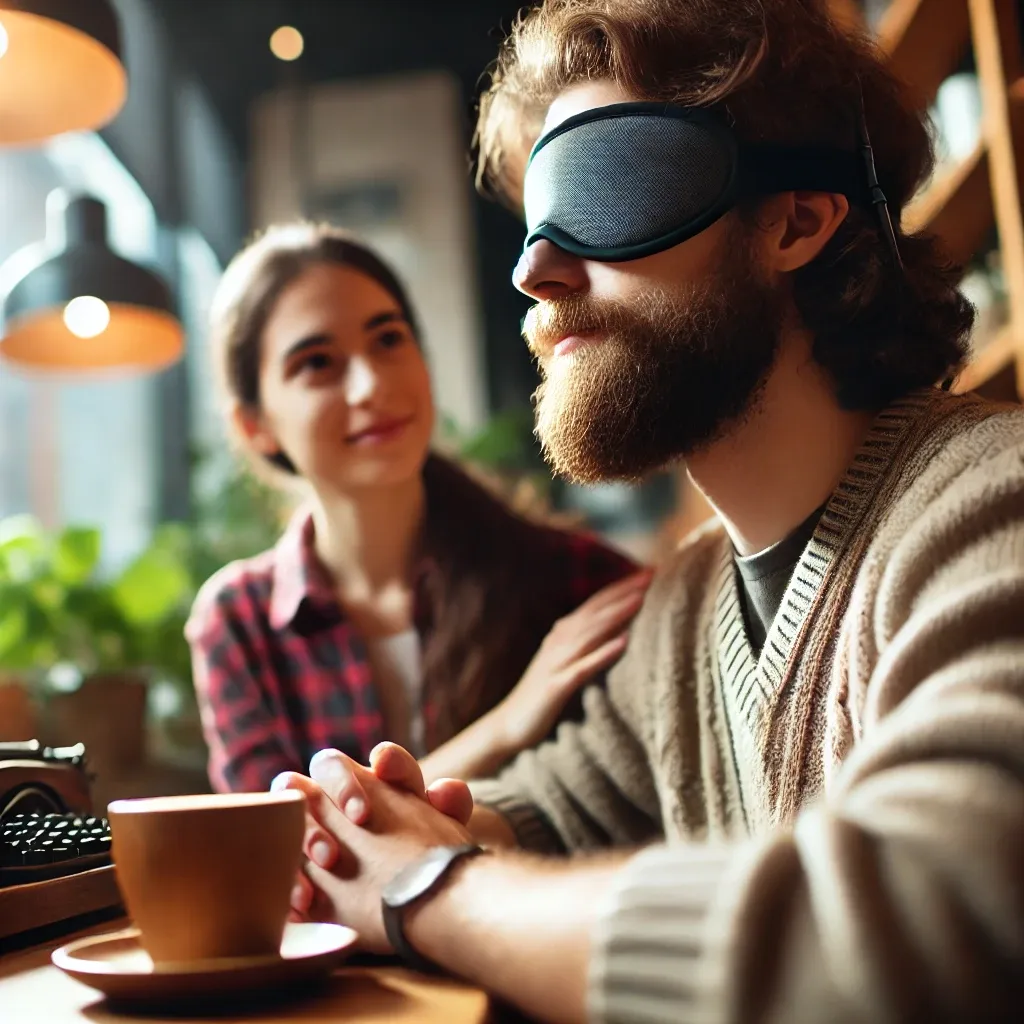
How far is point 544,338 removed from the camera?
3.56ft

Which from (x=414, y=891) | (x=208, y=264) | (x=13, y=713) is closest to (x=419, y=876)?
(x=414, y=891)

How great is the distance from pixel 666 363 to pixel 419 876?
1.73ft

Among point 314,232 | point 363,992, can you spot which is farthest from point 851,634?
point 314,232

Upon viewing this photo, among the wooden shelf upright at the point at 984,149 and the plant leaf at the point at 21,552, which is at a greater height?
the wooden shelf upright at the point at 984,149

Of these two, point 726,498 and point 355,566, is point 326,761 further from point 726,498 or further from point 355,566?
point 355,566

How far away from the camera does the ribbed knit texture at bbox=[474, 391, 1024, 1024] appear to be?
0.50 m

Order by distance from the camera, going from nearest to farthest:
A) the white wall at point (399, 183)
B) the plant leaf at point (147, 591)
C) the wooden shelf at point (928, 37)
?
the wooden shelf at point (928, 37)
the plant leaf at point (147, 591)
the white wall at point (399, 183)

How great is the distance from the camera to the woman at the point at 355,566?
152cm

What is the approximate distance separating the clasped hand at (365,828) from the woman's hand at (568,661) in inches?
14.4

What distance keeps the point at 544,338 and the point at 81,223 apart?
166 centimetres

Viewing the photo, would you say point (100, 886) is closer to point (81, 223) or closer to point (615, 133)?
point (615, 133)

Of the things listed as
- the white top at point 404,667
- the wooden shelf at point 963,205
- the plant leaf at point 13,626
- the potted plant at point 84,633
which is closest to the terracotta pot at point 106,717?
the potted plant at point 84,633

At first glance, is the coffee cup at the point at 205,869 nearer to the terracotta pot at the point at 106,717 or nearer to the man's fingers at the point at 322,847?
the man's fingers at the point at 322,847

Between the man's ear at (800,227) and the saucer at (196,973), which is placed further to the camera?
the man's ear at (800,227)
